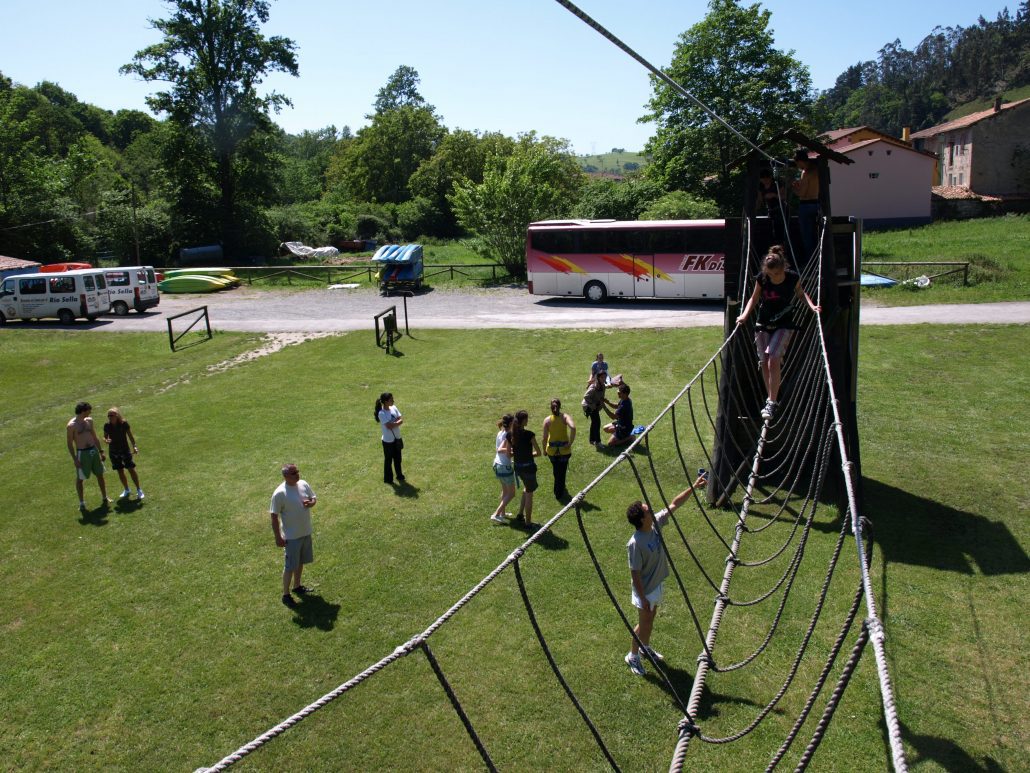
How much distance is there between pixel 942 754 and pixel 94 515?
419 inches

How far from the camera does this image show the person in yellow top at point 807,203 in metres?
10.3

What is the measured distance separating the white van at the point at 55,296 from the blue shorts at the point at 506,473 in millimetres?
23581

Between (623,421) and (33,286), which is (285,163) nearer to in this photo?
(33,286)

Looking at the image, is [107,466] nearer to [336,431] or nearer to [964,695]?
[336,431]

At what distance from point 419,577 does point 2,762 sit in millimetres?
4169

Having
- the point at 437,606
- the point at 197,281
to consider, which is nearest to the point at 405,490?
the point at 437,606

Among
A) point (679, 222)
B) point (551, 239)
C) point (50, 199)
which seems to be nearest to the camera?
point (679, 222)

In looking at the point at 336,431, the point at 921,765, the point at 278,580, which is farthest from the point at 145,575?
the point at 921,765

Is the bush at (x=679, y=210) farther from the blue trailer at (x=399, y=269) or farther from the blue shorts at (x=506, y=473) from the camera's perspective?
the blue shorts at (x=506, y=473)

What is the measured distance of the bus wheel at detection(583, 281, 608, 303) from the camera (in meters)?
30.0

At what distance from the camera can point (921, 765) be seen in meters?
5.91

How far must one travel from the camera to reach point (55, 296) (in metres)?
28.5

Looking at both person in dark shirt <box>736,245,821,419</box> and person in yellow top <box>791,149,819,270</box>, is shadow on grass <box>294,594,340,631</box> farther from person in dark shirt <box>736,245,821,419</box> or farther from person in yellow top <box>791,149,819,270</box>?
person in yellow top <box>791,149,819,270</box>

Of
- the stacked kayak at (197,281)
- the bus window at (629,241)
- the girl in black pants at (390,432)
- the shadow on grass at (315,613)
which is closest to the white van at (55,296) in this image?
the stacked kayak at (197,281)
